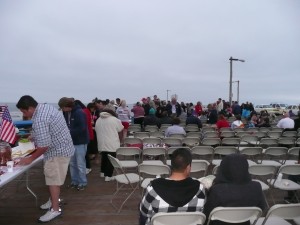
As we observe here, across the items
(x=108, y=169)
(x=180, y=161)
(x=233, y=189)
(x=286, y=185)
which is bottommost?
(x=108, y=169)

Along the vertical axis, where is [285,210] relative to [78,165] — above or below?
above

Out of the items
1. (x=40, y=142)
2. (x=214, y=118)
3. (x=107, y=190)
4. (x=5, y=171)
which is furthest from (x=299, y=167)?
(x=214, y=118)

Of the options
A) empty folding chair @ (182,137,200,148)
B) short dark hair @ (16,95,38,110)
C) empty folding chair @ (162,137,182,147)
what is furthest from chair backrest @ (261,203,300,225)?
empty folding chair @ (182,137,200,148)

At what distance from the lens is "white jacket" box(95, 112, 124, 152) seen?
18.5 ft

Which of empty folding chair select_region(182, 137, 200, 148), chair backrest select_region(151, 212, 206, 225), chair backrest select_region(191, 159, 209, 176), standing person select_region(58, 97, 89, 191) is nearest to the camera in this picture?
chair backrest select_region(151, 212, 206, 225)

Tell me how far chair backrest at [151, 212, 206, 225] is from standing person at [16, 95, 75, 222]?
183 cm

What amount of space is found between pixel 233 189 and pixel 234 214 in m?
0.20

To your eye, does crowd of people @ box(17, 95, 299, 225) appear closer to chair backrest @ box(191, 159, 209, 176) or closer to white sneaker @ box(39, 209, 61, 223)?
white sneaker @ box(39, 209, 61, 223)

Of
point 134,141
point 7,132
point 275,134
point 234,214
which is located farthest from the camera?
point 275,134

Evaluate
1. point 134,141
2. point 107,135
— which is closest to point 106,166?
point 107,135

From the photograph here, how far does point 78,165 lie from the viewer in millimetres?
4926

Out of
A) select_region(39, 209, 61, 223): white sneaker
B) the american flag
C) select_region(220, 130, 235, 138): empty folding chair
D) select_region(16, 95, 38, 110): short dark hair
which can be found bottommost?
select_region(39, 209, 61, 223): white sneaker

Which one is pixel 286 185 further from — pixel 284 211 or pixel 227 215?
pixel 227 215

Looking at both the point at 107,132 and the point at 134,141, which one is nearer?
the point at 107,132
